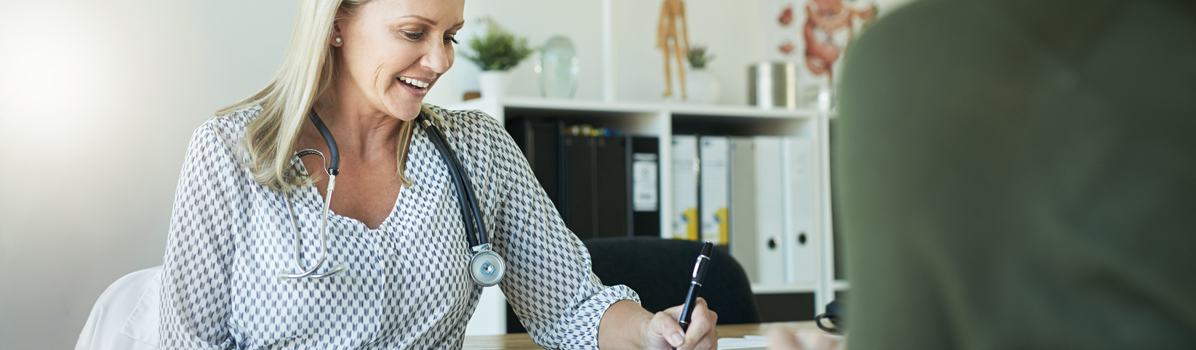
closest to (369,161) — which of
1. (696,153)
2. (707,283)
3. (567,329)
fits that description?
(567,329)

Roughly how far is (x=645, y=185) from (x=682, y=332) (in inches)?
56.4

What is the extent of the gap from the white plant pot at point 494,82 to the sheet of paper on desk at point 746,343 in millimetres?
1232

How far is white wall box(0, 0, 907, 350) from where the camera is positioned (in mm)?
1805

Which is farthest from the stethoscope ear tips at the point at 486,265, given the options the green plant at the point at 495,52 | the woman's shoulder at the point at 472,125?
the green plant at the point at 495,52

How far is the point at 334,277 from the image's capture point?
3.71 feet

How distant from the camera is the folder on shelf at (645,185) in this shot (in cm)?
251

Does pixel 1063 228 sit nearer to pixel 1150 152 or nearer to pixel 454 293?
pixel 1150 152

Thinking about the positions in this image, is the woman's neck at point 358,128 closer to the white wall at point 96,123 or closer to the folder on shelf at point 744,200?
the white wall at point 96,123

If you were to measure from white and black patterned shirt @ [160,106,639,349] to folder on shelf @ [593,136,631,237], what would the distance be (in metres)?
1.09

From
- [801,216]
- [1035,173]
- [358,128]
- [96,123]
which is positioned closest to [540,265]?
[358,128]

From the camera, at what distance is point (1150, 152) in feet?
1.05

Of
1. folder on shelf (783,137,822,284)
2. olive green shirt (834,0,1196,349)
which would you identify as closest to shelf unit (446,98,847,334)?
folder on shelf (783,137,822,284)

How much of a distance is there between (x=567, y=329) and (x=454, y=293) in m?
0.20

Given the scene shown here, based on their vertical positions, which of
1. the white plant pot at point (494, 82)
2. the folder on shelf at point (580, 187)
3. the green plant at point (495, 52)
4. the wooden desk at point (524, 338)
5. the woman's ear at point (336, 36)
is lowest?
the wooden desk at point (524, 338)
